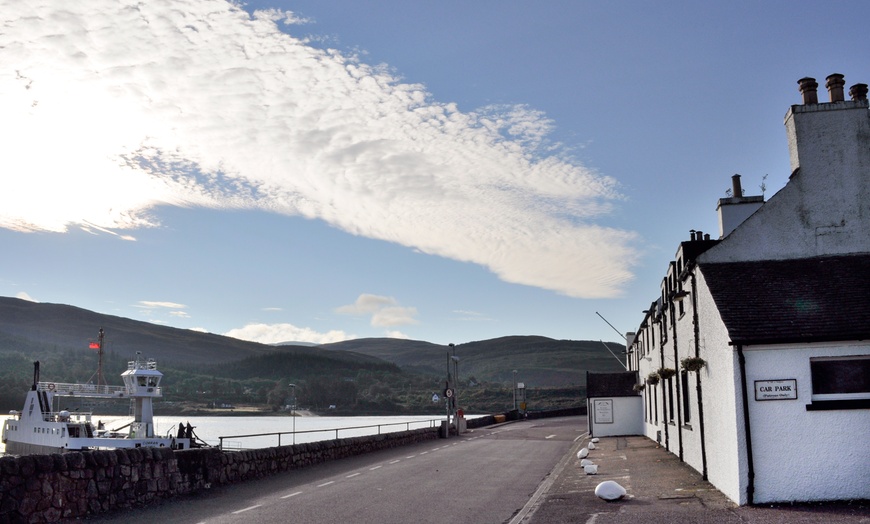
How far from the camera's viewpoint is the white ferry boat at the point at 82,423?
165 ft

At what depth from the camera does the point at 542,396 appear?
595 feet

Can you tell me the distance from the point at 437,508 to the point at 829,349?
8.22 metres

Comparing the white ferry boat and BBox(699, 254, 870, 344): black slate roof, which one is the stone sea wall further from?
the white ferry boat

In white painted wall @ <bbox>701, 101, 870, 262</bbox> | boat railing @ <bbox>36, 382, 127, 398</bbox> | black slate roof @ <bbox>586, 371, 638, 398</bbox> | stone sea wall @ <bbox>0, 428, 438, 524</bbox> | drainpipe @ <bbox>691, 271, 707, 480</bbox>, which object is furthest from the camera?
boat railing @ <bbox>36, 382, 127, 398</bbox>

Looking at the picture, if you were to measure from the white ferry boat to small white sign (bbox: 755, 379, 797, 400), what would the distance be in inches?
1714

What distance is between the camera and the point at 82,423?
172 feet

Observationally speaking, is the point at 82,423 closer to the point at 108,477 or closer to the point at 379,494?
the point at 108,477

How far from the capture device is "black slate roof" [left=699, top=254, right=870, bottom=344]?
13859 millimetres

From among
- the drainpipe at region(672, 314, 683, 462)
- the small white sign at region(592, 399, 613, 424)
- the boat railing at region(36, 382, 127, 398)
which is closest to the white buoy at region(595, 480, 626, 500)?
the drainpipe at region(672, 314, 683, 462)

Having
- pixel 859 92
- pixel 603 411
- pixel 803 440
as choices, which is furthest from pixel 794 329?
pixel 603 411

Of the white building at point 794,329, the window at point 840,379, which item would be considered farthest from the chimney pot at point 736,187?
the window at point 840,379

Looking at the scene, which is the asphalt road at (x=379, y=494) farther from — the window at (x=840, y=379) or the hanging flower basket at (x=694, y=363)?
the window at (x=840, y=379)

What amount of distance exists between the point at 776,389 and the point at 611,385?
97.0 ft

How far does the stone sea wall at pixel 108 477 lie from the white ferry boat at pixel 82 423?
32.5m
